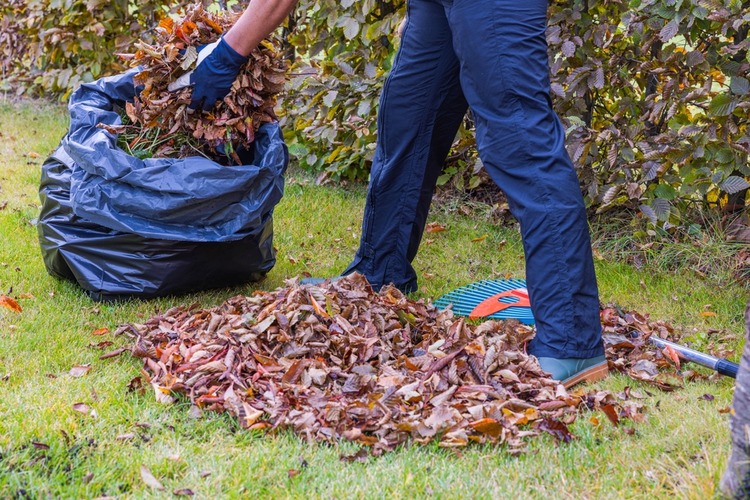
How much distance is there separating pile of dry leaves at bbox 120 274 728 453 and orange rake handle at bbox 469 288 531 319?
0.08m

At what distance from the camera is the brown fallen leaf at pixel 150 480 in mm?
1747

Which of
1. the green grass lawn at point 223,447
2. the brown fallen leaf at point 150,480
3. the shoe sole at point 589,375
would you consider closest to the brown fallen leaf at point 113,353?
the green grass lawn at point 223,447

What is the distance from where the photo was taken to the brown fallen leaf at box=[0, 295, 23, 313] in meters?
2.72

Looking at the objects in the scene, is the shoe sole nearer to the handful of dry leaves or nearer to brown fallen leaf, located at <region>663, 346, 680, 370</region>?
brown fallen leaf, located at <region>663, 346, 680, 370</region>

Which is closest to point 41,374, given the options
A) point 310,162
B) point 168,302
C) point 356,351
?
point 168,302

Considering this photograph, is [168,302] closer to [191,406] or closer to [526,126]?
[191,406]

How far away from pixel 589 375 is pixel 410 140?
1.02m

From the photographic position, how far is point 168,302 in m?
2.90

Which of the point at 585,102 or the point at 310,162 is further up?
the point at 585,102

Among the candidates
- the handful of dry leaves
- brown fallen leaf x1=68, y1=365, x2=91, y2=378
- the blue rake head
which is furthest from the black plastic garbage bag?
the blue rake head

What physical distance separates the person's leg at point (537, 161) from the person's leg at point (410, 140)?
367 millimetres

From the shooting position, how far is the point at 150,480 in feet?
5.77

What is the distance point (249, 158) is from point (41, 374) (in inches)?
44.6

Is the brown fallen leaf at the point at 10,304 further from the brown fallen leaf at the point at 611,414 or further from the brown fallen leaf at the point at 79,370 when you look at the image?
the brown fallen leaf at the point at 611,414
